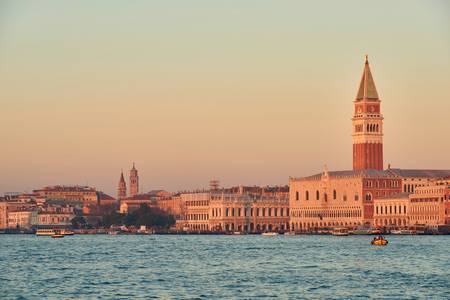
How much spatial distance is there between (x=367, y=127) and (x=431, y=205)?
19891 mm

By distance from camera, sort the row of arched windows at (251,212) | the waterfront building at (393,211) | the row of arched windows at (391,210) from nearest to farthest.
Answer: the waterfront building at (393,211) < the row of arched windows at (391,210) < the row of arched windows at (251,212)

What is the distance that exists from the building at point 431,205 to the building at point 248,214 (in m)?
33.5

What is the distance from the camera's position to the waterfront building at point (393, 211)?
150m

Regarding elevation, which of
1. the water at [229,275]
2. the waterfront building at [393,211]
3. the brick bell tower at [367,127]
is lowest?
the water at [229,275]

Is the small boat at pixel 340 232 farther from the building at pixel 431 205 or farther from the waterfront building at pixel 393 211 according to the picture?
the building at pixel 431 205

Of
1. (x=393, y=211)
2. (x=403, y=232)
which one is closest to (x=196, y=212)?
(x=393, y=211)

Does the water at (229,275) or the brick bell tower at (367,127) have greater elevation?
the brick bell tower at (367,127)

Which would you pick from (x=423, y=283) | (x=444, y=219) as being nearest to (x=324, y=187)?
(x=444, y=219)

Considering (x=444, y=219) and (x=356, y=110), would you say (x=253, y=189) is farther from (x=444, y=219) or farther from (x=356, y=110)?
(x=444, y=219)

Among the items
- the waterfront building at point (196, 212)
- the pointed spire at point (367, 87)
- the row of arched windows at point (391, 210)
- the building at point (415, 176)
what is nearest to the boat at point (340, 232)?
the row of arched windows at point (391, 210)

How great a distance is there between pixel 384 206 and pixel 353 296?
4083 inches

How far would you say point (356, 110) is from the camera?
16412 cm

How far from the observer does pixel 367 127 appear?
532 feet

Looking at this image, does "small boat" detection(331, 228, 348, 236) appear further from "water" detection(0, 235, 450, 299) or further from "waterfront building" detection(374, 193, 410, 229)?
"water" detection(0, 235, 450, 299)
